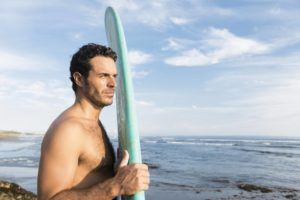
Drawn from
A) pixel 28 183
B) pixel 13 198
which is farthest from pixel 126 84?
pixel 28 183

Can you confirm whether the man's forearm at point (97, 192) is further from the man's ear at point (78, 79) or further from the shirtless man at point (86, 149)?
the man's ear at point (78, 79)

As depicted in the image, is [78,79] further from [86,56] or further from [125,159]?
[125,159]

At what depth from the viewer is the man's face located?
263 centimetres

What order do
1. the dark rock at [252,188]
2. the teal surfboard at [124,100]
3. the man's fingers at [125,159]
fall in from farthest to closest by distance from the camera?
1. the dark rock at [252,188]
2. the teal surfboard at [124,100]
3. the man's fingers at [125,159]

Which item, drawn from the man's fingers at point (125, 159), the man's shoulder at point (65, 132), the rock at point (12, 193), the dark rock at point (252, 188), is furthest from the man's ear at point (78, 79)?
the dark rock at point (252, 188)

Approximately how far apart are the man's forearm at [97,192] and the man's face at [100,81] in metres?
0.57

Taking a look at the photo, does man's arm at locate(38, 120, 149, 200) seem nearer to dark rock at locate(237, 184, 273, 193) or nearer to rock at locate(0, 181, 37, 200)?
rock at locate(0, 181, 37, 200)

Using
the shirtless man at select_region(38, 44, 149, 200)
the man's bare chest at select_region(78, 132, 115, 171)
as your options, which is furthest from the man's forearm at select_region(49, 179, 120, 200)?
the man's bare chest at select_region(78, 132, 115, 171)

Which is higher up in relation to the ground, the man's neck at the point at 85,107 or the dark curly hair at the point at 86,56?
the dark curly hair at the point at 86,56

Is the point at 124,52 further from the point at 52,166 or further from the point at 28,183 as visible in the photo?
the point at 28,183

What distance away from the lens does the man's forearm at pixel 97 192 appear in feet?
7.61

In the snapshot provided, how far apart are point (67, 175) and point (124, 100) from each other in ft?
2.19

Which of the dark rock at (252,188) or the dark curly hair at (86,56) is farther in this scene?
the dark rock at (252,188)

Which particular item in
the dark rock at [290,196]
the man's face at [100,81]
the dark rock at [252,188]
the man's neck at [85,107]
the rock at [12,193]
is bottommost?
the dark rock at [290,196]
